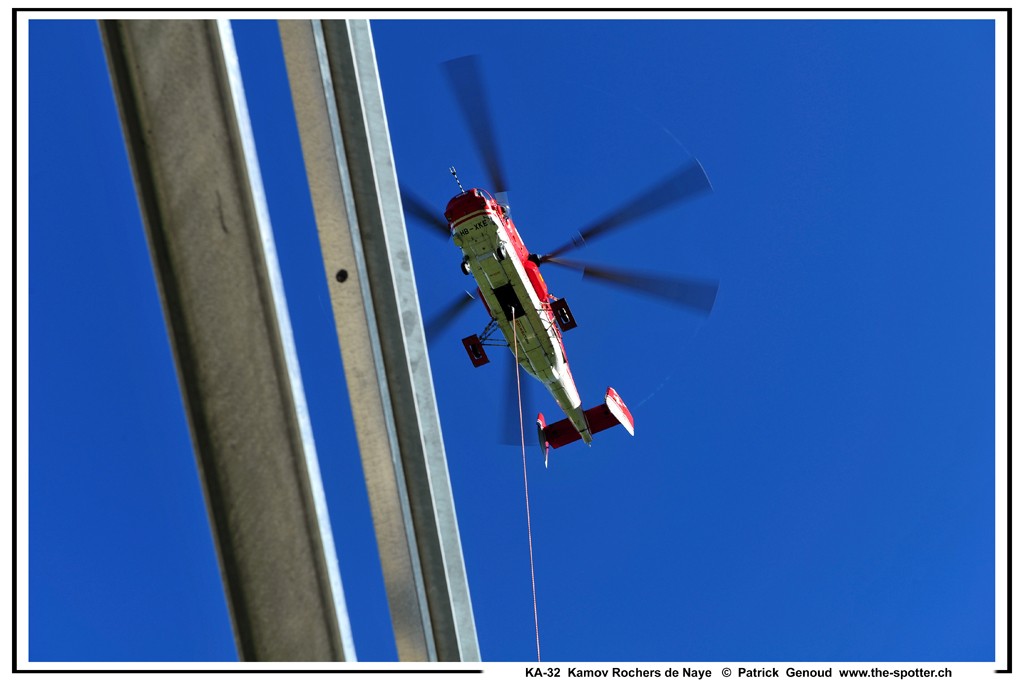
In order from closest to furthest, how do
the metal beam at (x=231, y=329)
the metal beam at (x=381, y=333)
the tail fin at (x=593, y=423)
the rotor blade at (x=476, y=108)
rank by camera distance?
the metal beam at (x=231, y=329), the metal beam at (x=381, y=333), the rotor blade at (x=476, y=108), the tail fin at (x=593, y=423)

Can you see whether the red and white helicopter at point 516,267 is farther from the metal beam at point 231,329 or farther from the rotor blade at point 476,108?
the metal beam at point 231,329

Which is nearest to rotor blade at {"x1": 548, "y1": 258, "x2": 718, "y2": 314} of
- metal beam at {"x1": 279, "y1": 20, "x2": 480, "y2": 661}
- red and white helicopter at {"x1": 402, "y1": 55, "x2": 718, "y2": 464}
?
red and white helicopter at {"x1": 402, "y1": 55, "x2": 718, "y2": 464}

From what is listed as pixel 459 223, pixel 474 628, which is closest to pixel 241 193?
pixel 474 628

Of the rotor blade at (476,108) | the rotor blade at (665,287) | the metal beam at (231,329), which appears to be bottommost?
the metal beam at (231,329)

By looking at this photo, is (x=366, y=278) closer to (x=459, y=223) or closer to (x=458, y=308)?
(x=459, y=223)

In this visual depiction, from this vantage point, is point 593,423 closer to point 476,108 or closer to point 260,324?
point 476,108

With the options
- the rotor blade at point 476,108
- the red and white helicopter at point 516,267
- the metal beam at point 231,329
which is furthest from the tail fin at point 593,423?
the metal beam at point 231,329

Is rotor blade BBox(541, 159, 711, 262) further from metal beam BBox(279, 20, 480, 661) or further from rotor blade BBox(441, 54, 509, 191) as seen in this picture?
metal beam BBox(279, 20, 480, 661)

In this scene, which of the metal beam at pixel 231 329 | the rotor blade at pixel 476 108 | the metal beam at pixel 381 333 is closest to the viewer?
the metal beam at pixel 231 329
